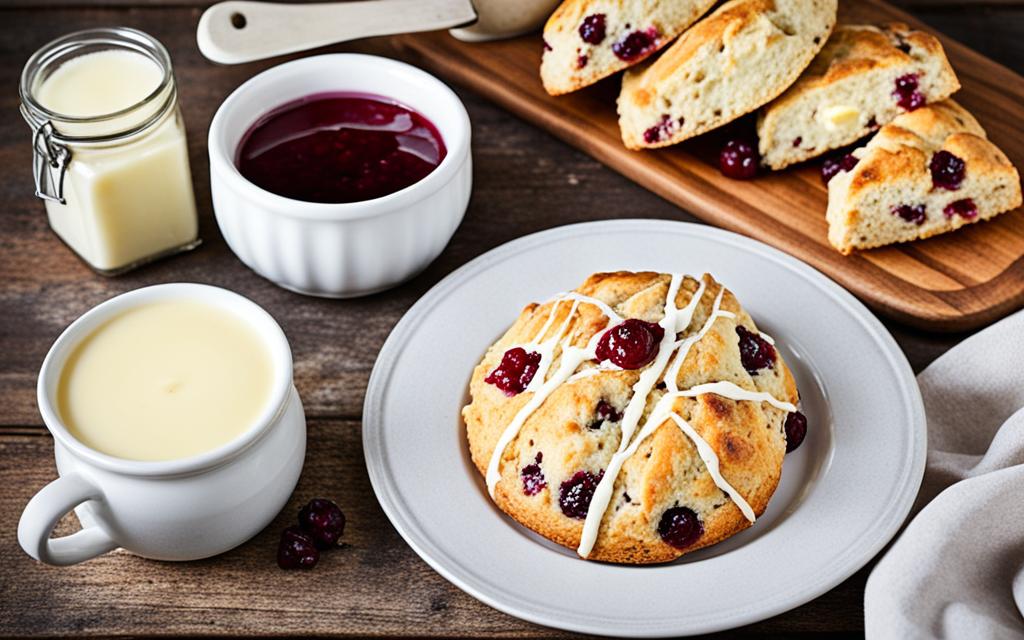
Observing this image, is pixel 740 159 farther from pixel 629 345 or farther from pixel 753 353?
pixel 629 345

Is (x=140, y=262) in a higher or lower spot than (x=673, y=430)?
lower

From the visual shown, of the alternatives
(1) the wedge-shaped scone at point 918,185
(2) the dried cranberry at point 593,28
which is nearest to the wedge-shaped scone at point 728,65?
(2) the dried cranberry at point 593,28

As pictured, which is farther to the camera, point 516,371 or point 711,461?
point 516,371

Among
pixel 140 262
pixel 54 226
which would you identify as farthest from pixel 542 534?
pixel 54 226

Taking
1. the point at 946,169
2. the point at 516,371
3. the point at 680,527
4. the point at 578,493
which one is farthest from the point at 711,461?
the point at 946,169

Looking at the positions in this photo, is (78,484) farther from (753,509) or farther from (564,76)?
(564,76)

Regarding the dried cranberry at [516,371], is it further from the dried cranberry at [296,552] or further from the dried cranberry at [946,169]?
the dried cranberry at [946,169]
